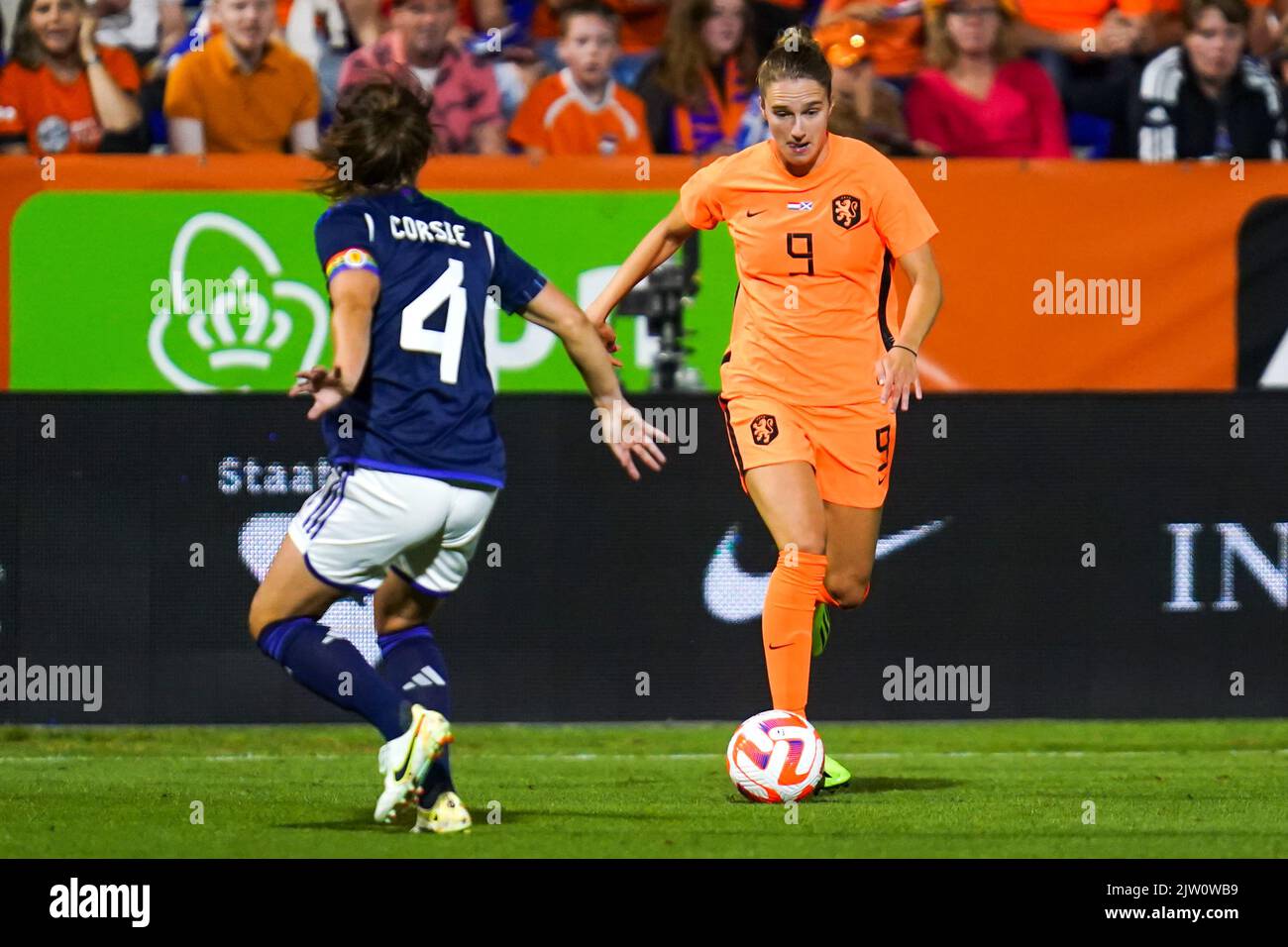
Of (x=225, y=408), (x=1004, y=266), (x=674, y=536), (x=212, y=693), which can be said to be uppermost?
(x=1004, y=266)

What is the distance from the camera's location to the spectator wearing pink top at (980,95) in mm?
11188

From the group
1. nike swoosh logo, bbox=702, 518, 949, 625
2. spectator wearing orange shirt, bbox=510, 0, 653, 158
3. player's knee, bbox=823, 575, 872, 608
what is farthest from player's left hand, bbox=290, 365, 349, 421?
spectator wearing orange shirt, bbox=510, 0, 653, 158

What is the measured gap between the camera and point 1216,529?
9.87m

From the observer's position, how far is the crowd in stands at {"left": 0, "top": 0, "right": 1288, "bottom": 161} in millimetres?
10734

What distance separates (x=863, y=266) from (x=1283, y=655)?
144 inches

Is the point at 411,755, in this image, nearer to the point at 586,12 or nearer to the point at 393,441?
the point at 393,441

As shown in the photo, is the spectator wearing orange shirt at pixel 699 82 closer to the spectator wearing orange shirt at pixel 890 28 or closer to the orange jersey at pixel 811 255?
the spectator wearing orange shirt at pixel 890 28

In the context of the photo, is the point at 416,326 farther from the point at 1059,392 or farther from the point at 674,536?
the point at 1059,392

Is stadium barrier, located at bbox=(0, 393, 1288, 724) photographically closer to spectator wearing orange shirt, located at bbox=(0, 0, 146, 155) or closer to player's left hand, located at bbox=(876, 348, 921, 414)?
spectator wearing orange shirt, located at bbox=(0, 0, 146, 155)

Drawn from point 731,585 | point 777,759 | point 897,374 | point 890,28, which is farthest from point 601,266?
point 777,759

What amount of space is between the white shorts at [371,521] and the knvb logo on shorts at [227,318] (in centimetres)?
429

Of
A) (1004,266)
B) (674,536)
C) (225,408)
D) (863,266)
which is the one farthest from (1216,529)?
(225,408)

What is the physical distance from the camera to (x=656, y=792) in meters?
7.45

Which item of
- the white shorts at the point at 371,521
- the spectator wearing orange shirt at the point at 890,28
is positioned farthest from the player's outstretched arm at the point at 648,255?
the spectator wearing orange shirt at the point at 890,28
